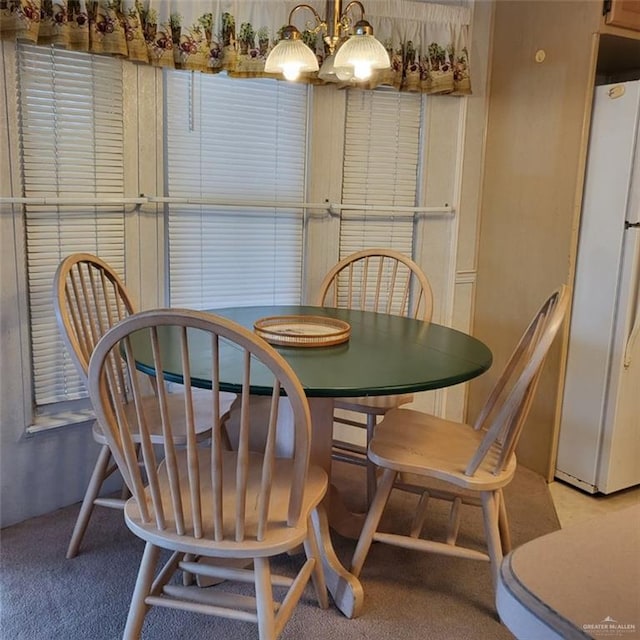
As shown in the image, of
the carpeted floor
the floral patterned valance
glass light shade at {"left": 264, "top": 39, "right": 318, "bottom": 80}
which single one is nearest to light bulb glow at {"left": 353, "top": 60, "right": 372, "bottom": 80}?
glass light shade at {"left": 264, "top": 39, "right": 318, "bottom": 80}

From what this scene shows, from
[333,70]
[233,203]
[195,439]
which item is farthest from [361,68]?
[195,439]

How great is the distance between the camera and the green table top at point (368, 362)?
145 centimetres

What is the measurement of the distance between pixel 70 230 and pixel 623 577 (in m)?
2.09

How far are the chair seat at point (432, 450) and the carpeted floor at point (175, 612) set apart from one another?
0.41 meters

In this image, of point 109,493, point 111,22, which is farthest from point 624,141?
point 109,493

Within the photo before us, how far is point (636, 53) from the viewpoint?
2660mm

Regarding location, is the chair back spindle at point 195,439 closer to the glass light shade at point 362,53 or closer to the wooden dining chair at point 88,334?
the wooden dining chair at point 88,334

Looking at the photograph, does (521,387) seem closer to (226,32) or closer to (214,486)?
(214,486)

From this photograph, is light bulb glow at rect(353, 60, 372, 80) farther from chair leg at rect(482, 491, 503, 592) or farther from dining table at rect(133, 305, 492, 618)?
chair leg at rect(482, 491, 503, 592)

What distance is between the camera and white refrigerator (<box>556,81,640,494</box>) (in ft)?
7.72

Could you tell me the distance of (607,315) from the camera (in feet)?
8.05

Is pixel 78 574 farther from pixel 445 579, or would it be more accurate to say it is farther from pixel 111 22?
pixel 111 22

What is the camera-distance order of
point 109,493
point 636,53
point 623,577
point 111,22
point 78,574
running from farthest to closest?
point 636,53 < point 109,493 < point 111,22 < point 78,574 < point 623,577

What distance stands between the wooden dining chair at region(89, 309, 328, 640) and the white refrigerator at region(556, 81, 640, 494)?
4.80 feet
